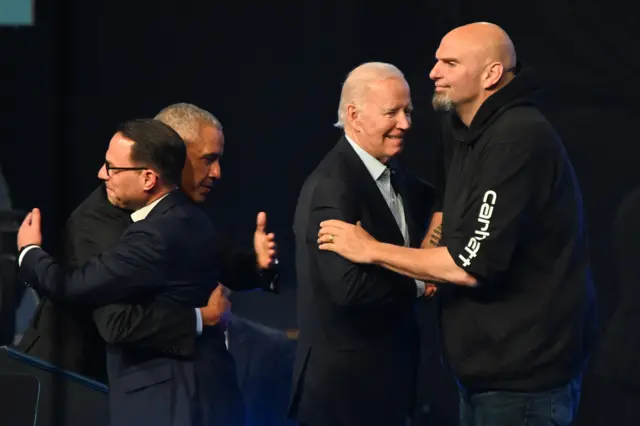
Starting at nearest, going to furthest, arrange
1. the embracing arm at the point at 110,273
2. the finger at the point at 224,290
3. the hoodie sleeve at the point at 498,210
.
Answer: the hoodie sleeve at the point at 498,210, the embracing arm at the point at 110,273, the finger at the point at 224,290

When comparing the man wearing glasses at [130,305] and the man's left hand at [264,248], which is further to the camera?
the man's left hand at [264,248]

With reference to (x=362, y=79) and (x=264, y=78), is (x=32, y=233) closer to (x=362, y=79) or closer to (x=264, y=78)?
(x=362, y=79)

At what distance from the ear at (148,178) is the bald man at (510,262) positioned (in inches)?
17.6

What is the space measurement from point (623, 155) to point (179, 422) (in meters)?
2.17

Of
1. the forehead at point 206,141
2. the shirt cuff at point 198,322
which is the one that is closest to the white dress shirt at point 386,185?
the forehead at point 206,141

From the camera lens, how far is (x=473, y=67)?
2.77 meters

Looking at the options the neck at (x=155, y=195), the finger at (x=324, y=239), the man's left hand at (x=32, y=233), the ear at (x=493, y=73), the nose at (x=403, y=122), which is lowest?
the man's left hand at (x=32, y=233)

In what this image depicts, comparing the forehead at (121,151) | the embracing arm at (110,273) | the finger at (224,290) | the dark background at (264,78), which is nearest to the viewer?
the embracing arm at (110,273)

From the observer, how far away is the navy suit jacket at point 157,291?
2.69m

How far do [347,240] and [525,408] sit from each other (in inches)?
23.1

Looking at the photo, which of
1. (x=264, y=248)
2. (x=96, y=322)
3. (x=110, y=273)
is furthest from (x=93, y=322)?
(x=264, y=248)

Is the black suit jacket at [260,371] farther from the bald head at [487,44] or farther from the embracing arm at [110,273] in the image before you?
→ the bald head at [487,44]

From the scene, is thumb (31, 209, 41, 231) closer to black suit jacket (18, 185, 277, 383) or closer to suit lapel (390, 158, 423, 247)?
black suit jacket (18, 185, 277, 383)

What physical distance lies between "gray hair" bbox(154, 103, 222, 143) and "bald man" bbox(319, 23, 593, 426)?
0.50m
